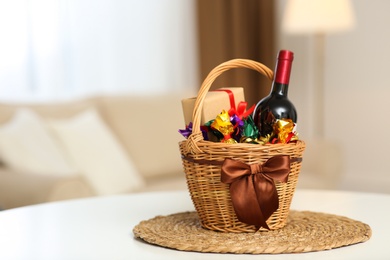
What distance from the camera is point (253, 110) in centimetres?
135

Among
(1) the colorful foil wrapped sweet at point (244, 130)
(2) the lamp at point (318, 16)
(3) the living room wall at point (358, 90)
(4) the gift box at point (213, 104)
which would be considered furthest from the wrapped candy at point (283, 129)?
(3) the living room wall at point (358, 90)

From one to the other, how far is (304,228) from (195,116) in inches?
11.0

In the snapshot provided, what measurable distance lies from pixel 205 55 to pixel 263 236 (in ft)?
13.3

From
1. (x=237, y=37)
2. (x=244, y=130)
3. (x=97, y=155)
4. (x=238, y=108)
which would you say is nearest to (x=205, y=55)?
(x=237, y=37)

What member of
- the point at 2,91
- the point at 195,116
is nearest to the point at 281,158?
the point at 195,116

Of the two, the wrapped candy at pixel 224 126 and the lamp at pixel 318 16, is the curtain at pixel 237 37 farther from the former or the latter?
the wrapped candy at pixel 224 126

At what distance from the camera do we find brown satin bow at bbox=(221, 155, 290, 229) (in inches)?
46.9

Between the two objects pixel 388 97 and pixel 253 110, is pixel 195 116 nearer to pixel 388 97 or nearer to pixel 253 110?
pixel 253 110

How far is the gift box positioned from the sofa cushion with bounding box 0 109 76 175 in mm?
1525

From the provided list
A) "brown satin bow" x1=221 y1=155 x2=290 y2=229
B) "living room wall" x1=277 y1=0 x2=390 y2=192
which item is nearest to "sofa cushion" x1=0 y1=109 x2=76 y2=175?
"brown satin bow" x1=221 y1=155 x2=290 y2=229

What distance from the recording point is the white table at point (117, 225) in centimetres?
109

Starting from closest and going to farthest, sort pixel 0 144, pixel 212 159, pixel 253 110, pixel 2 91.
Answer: pixel 212 159, pixel 253 110, pixel 0 144, pixel 2 91

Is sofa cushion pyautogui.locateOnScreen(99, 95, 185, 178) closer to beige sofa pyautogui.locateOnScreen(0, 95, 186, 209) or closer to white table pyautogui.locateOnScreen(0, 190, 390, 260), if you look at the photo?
beige sofa pyautogui.locateOnScreen(0, 95, 186, 209)

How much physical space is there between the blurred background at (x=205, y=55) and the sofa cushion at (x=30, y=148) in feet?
3.53
